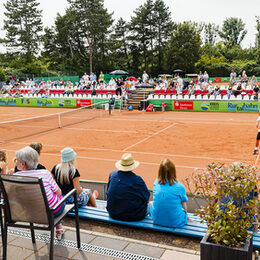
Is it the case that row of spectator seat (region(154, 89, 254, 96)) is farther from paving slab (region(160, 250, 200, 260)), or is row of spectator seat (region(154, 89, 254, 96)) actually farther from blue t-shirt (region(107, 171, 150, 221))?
paving slab (region(160, 250, 200, 260))

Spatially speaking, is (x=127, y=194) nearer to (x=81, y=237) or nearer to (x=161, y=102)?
(x=81, y=237)

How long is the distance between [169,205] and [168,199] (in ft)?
0.28

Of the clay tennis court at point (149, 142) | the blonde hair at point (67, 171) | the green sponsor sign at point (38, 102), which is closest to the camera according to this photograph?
the blonde hair at point (67, 171)

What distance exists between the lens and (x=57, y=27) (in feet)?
212

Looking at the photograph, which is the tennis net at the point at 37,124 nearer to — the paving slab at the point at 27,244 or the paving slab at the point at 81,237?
the paving slab at the point at 27,244

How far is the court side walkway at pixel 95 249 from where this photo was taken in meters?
3.82

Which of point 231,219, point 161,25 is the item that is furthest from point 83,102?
point 161,25

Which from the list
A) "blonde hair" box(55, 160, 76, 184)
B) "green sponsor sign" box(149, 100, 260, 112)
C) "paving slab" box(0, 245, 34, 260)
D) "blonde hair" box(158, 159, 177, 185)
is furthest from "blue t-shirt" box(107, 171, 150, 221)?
"green sponsor sign" box(149, 100, 260, 112)

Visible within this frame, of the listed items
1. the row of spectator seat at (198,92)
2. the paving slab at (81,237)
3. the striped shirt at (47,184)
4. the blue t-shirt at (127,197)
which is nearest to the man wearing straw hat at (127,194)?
the blue t-shirt at (127,197)

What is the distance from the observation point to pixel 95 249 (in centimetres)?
404

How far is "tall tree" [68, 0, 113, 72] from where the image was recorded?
5641 cm

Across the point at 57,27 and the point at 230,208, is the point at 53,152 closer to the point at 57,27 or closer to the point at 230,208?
the point at 230,208

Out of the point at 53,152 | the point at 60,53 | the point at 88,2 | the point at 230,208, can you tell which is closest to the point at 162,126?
the point at 53,152

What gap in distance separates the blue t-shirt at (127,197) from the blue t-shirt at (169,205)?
0.93 feet
